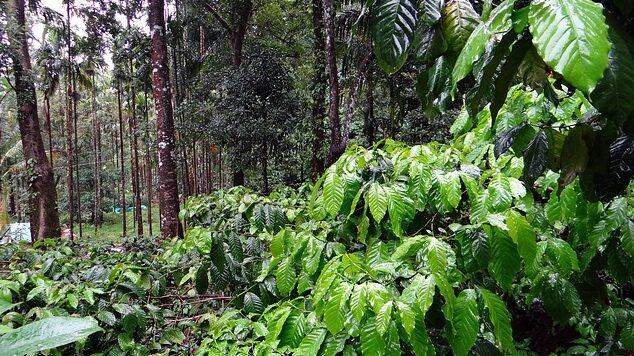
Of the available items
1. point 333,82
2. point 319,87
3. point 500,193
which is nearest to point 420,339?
point 500,193

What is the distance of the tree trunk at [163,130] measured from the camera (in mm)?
5172

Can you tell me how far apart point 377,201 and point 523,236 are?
18.9 inches

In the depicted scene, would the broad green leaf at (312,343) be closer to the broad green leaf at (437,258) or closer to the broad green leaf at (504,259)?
the broad green leaf at (437,258)

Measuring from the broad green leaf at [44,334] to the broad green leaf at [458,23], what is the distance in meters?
0.74

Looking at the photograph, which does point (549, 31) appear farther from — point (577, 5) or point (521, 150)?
point (521, 150)

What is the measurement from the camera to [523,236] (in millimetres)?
1148

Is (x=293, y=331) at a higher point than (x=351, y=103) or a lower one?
lower

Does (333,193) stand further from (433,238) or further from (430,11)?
(430,11)

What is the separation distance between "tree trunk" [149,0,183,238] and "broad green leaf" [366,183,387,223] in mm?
4297

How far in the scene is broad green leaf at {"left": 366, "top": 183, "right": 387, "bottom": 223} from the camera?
139 centimetres

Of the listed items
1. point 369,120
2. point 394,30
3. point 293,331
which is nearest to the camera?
point 394,30

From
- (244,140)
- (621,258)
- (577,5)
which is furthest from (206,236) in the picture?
(244,140)

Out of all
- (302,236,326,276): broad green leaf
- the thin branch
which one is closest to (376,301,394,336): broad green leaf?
(302,236,326,276): broad green leaf

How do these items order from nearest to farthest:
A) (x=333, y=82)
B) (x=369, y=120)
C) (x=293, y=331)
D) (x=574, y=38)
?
(x=574, y=38), (x=293, y=331), (x=333, y=82), (x=369, y=120)
